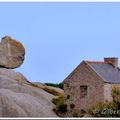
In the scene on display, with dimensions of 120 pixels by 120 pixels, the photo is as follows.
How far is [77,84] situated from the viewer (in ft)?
170

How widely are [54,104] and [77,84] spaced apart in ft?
8.76

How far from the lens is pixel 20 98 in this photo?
4622 centimetres

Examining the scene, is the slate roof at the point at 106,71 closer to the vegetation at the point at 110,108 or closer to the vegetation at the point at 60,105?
the vegetation at the point at 110,108

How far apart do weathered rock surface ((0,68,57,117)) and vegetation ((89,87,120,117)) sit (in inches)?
161

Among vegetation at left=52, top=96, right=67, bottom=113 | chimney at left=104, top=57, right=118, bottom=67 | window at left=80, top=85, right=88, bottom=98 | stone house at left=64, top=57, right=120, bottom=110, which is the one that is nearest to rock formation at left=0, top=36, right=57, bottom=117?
vegetation at left=52, top=96, right=67, bottom=113

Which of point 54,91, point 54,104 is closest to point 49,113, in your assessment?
point 54,104

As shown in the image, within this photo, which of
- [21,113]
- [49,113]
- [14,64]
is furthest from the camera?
[14,64]

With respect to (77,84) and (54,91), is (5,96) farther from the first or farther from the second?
(54,91)

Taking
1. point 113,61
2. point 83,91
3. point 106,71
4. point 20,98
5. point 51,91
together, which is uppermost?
point 113,61

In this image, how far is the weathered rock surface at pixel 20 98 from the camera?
43.2 metres

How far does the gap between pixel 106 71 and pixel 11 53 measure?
11.0m

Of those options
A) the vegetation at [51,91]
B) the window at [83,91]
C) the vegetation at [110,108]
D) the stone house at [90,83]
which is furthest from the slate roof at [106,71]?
the vegetation at [51,91]

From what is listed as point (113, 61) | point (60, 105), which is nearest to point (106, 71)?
point (113, 61)

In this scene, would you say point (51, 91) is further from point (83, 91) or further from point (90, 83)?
point (90, 83)
